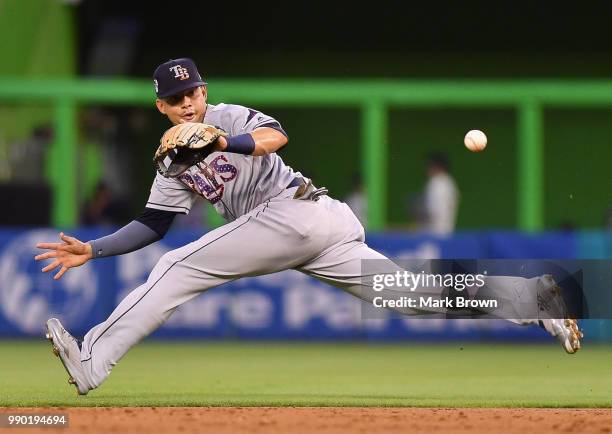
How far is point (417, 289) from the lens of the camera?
707 centimetres

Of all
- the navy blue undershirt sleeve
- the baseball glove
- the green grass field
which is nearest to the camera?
the baseball glove

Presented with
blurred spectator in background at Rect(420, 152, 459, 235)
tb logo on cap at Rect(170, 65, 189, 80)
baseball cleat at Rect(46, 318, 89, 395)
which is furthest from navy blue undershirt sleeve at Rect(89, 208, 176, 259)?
blurred spectator in background at Rect(420, 152, 459, 235)

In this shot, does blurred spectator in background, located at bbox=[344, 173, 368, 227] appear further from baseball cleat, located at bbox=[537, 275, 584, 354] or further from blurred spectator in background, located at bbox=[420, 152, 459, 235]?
baseball cleat, located at bbox=[537, 275, 584, 354]

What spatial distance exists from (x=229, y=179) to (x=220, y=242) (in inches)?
13.2

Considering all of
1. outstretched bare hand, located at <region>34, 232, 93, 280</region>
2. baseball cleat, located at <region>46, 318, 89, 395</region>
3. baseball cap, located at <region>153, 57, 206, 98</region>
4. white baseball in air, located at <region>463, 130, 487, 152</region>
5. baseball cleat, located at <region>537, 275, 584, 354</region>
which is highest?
baseball cap, located at <region>153, 57, 206, 98</region>

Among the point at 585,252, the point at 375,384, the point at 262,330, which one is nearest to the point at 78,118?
the point at 262,330

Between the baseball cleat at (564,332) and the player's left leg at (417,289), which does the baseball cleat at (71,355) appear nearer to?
the player's left leg at (417,289)

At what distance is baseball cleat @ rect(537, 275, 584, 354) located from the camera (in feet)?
22.7

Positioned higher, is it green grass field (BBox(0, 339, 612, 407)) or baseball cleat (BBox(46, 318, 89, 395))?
baseball cleat (BBox(46, 318, 89, 395))

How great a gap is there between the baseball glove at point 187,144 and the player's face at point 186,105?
15.7 inches

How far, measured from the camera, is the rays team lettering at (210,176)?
700 centimetres

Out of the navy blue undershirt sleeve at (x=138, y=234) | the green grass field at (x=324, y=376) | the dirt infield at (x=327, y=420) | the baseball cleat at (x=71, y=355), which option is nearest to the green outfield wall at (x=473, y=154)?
the green grass field at (x=324, y=376)

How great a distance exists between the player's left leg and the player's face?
849mm

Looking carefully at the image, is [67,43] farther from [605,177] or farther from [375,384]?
[375,384]
